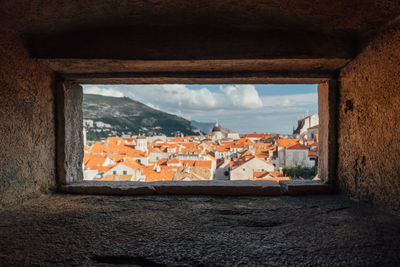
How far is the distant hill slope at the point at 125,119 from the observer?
73.4 m

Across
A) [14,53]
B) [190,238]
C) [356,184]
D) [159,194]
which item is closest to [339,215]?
[356,184]

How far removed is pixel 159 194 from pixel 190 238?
121 centimetres

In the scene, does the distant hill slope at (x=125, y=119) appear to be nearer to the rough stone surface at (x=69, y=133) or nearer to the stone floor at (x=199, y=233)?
the rough stone surface at (x=69, y=133)

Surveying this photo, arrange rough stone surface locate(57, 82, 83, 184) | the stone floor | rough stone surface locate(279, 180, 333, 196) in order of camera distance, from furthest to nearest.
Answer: rough stone surface locate(57, 82, 83, 184), rough stone surface locate(279, 180, 333, 196), the stone floor

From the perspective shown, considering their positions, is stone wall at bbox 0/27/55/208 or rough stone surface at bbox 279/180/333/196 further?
rough stone surface at bbox 279/180/333/196

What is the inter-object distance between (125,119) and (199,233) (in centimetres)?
9253

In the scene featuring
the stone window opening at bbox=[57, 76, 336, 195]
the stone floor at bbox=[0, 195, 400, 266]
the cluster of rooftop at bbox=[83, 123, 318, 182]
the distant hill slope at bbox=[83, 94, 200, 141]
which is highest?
the distant hill slope at bbox=[83, 94, 200, 141]

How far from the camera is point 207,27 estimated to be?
238 cm

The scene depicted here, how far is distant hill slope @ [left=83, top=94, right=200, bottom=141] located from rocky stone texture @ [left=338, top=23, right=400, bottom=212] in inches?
2618

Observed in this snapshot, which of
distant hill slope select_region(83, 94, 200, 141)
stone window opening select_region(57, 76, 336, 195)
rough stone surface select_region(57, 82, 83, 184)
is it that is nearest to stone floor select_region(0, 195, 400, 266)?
stone window opening select_region(57, 76, 336, 195)

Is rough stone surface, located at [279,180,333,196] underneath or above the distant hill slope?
underneath

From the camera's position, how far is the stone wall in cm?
209

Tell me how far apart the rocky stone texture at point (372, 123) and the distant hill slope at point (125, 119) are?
66.5 metres

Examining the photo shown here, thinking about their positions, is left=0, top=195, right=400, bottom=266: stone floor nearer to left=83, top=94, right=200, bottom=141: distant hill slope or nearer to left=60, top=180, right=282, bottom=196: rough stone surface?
left=60, top=180, right=282, bottom=196: rough stone surface
